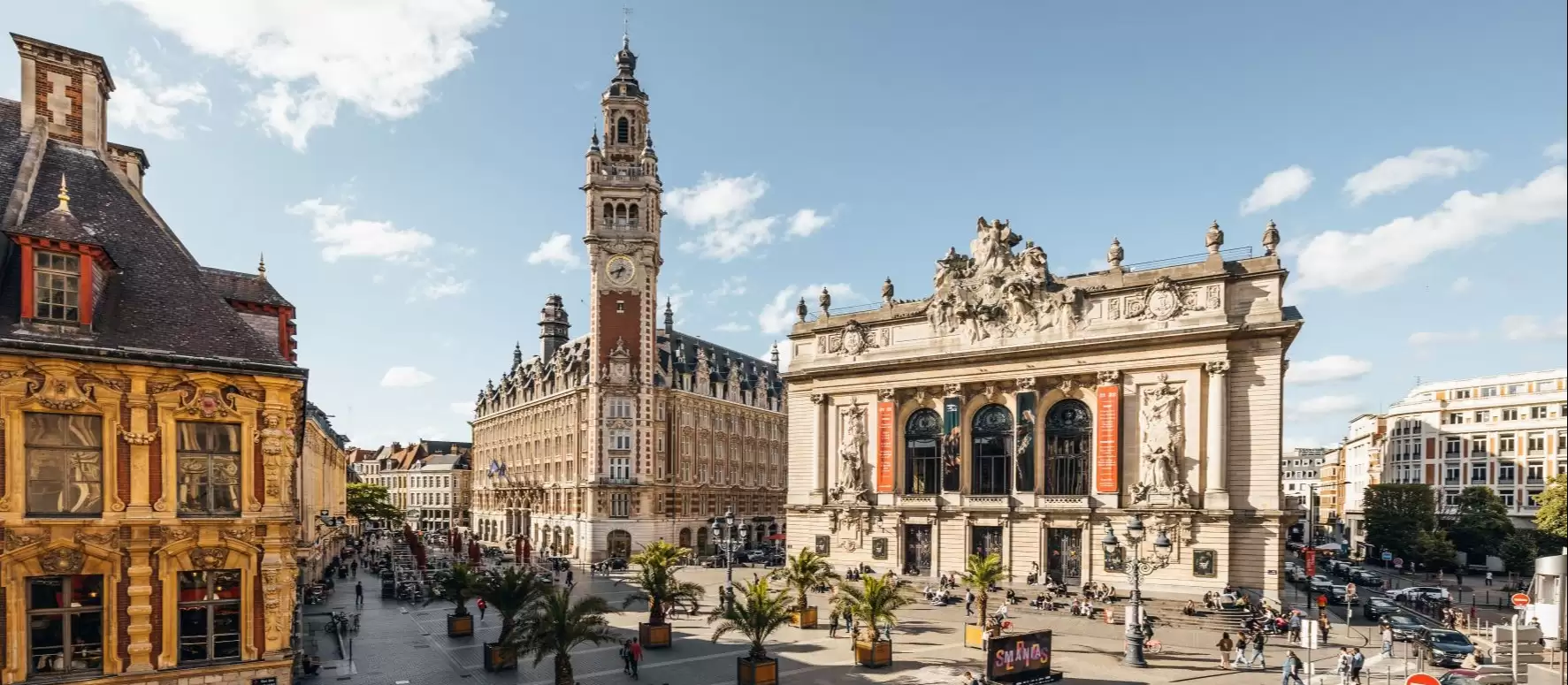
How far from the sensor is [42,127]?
20.1 metres

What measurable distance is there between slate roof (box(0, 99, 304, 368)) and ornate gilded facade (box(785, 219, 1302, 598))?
39.5 metres

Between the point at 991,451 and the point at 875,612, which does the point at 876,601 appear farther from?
the point at 991,451

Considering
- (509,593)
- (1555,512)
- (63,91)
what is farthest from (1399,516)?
(63,91)

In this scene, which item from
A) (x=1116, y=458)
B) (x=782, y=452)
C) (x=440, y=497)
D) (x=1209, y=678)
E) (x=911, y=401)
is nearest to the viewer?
(x=1209, y=678)

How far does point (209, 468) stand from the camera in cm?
1820

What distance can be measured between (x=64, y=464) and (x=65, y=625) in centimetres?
331

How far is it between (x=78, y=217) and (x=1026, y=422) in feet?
142

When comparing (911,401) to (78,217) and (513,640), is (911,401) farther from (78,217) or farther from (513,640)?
(78,217)

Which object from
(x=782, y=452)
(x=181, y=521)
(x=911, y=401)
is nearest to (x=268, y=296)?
(x=181, y=521)

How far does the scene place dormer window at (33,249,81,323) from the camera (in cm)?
1662

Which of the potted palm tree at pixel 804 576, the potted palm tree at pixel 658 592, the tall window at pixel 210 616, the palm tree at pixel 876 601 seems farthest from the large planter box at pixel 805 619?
the tall window at pixel 210 616

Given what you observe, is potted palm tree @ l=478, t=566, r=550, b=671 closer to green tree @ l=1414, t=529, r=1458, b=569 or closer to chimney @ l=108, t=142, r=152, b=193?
Result: chimney @ l=108, t=142, r=152, b=193

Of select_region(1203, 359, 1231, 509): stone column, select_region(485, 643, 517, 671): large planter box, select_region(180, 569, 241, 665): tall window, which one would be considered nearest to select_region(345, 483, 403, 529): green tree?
select_region(485, 643, 517, 671): large planter box

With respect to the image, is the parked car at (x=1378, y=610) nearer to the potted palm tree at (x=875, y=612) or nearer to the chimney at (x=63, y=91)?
the potted palm tree at (x=875, y=612)
